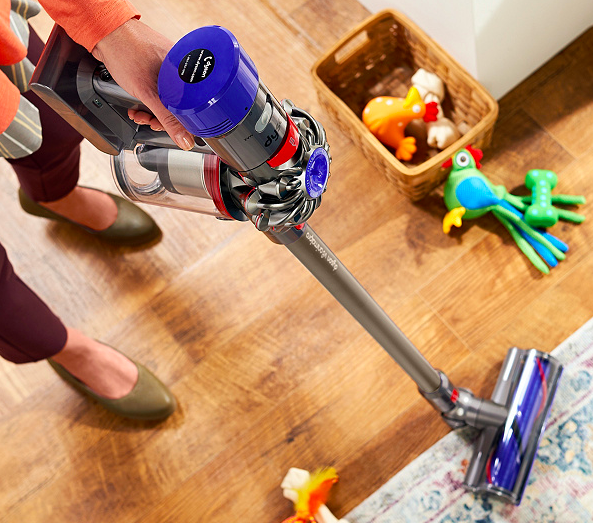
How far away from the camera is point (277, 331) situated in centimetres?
139

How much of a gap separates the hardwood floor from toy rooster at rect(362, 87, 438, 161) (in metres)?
0.10

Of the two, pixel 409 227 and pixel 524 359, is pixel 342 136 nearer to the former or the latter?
pixel 409 227

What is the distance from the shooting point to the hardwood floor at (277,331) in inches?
51.4

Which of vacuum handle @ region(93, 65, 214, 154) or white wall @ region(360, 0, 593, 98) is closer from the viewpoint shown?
vacuum handle @ region(93, 65, 214, 154)

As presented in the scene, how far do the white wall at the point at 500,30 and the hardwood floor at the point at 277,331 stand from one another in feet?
0.18

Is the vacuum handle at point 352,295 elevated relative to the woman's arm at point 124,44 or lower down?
lower down

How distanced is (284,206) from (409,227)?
83cm

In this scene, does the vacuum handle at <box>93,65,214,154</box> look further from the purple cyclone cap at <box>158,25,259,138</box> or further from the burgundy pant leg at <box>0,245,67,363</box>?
the burgundy pant leg at <box>0,245,67,363</box>

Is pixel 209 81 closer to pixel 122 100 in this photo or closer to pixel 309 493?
pixel 122 100

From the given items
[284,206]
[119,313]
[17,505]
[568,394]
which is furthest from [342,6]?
[17,505]

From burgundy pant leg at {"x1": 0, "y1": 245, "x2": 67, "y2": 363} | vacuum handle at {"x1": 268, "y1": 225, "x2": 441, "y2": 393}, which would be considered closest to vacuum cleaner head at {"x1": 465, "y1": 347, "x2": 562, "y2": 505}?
vacuum handle at {"x1": 268, "y1": 225, "x2": 441, "y2": 393}

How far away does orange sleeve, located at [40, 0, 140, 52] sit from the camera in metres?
0.64

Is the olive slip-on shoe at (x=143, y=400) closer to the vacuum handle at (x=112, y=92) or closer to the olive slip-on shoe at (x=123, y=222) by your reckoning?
the olive slip-on shoe at (x=123, y=222)

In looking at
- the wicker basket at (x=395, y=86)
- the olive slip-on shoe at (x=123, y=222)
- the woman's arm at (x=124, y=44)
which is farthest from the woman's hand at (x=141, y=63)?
the olive slip-on shoe at (x=123, y=222)
